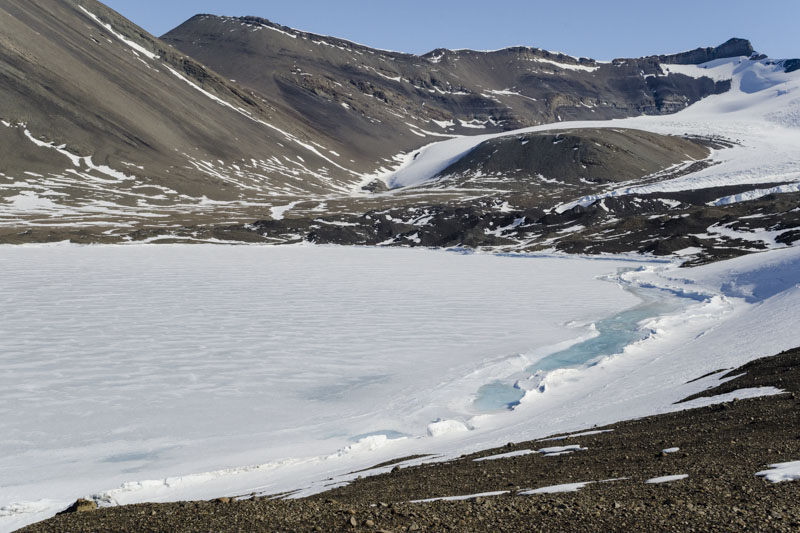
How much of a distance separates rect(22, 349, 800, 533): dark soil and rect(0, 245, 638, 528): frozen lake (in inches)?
207

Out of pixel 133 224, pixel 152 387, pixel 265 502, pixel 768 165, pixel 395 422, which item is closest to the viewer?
pixel 265 502

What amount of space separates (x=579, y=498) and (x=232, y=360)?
61.3ft

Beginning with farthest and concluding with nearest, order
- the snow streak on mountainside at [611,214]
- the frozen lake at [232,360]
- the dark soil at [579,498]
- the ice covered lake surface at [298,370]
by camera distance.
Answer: the snow streak on mountainside at [611,214] → the frozen lake at [232,360] → the ice covered lake surface at [298,370] → the dark soil at [579,498]

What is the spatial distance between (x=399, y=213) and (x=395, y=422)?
106578mm

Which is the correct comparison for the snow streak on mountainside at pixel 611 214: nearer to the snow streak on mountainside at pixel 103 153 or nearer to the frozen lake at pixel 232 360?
the snow streak on mountainside at pixel 103 153

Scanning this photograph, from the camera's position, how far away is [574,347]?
28641mm

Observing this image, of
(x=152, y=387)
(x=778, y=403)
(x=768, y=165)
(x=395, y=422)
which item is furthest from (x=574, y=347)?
(x=768, y=165)

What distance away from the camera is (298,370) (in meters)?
23.1

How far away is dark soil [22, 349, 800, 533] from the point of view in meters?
7.07

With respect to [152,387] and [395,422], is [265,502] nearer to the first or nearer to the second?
[395,422]

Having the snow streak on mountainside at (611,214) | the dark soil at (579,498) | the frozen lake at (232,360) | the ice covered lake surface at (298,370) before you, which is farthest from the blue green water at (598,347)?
the snow streak on mountainside at (611,214)

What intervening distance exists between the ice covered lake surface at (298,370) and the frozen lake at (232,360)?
0.28ft

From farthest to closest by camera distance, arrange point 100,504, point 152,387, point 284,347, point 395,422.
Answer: point 284,347
point 152,387
point 395,422
point 100,504

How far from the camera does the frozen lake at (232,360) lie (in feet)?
50.6
